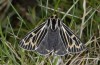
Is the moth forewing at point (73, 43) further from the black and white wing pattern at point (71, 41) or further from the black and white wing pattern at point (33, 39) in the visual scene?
the black and white wing pattern at point (33, 39)

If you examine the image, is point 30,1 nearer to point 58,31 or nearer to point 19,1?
point 19,1

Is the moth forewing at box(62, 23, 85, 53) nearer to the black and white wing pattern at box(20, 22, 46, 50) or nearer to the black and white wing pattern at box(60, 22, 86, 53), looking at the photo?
the black and white wing pattern at box(60, 22, 86, 53)

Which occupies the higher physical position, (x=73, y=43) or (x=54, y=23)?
(x=54, y=23)

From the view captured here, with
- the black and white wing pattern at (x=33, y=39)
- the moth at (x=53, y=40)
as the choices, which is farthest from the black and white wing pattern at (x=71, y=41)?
the black and white wing pattern at (x=33, y=39)

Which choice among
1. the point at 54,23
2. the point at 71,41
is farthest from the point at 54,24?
the point at 71,41

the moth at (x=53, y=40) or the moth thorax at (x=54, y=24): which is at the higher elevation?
the moth thorax at (x=54, y=24)

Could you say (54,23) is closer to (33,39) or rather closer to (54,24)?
(54,24)

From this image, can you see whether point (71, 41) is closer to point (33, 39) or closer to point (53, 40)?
point (53, 40)

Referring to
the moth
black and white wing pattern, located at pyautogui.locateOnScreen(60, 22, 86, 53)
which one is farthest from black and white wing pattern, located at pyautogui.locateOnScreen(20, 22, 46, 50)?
black and white wing pattern, located at pyautogui.locateOnScreen(60, 22, 86, 53)
